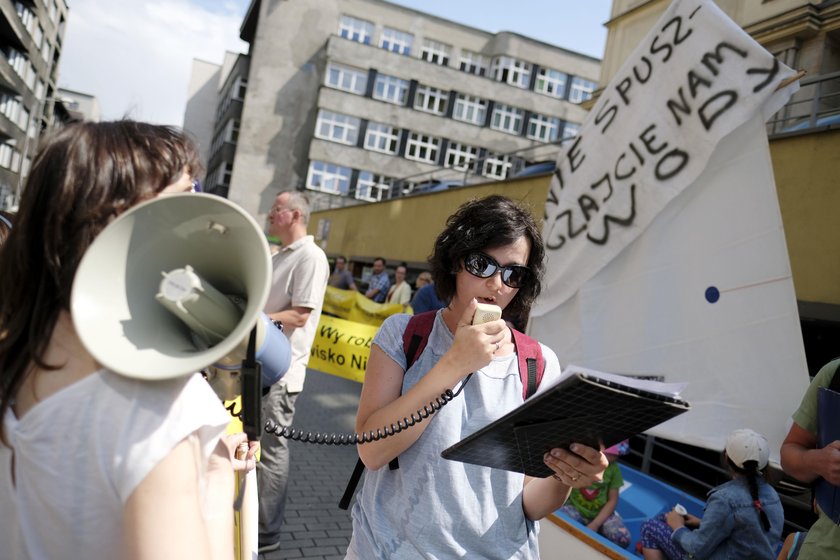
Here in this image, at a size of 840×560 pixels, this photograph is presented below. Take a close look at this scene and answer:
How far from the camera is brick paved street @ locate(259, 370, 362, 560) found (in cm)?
401

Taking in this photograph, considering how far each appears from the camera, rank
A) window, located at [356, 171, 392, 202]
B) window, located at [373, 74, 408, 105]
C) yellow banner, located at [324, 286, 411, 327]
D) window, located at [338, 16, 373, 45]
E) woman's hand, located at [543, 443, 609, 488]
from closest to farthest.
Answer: woman's hand, located at [543, 443, 609, 488] → yellow banner, located at [324, 286, 411, 327] → window, located at [356, 171, 392, 202] → window, located at [373, 74, 408, 105] → window, located at [338, 16, 373, 45]

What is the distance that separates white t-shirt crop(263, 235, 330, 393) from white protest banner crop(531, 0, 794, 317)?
155 cm

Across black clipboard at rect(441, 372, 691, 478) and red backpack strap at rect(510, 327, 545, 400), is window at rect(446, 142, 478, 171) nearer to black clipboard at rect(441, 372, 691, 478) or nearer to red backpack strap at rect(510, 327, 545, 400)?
red backpack strap at rect(510, 327, 545, 400)

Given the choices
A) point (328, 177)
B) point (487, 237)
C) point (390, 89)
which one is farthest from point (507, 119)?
point (487, 237)

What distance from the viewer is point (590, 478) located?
5.09 feet

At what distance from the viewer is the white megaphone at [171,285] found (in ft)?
2.89

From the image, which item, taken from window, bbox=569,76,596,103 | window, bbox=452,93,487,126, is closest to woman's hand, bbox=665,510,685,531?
window, bbox=452,93,487,126

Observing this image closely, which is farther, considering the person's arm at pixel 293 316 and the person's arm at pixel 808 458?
the person's arm at pixel 293 316

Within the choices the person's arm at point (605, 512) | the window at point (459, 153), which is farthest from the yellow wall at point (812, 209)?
the window at point (459, 153)

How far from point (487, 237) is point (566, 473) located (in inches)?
28.9

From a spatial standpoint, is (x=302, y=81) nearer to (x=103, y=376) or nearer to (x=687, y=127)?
(x=687, y=127)

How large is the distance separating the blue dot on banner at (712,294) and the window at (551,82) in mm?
37127

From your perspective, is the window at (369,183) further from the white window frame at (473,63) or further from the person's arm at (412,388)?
the person's arm at (412,388)

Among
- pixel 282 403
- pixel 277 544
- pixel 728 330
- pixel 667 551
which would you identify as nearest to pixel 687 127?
pixel 728 330
